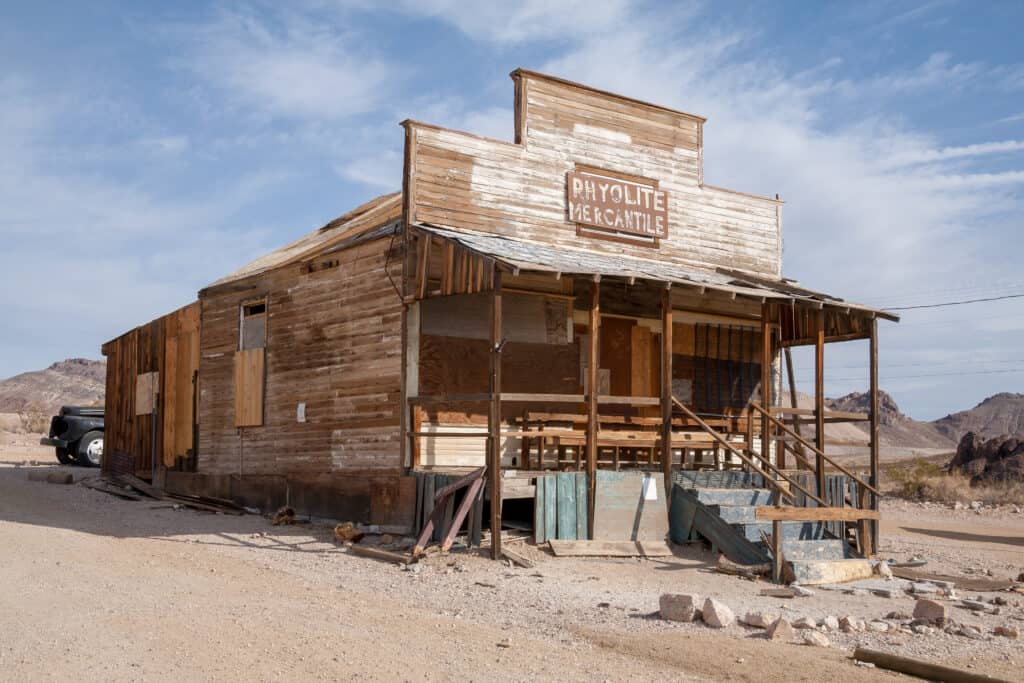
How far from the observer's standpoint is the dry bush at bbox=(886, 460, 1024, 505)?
27672 mm

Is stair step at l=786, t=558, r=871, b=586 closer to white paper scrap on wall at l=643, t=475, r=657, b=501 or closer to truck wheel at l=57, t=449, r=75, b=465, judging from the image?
white paper scrap on wall at l=643, t=475, r=657, b=501

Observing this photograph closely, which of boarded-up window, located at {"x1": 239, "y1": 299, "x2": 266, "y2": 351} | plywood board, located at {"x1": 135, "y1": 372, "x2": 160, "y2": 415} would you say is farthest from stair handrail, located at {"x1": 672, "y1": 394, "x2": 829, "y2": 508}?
plywood board, located at {"x1": 135, "y1": 372, "x2": 160, "y2": 415}

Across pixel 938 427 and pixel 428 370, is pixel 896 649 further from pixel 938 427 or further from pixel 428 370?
pixel 938 427

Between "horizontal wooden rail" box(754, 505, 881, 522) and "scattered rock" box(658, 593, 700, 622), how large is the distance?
268 centimetres

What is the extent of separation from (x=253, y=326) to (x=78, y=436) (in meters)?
11.0

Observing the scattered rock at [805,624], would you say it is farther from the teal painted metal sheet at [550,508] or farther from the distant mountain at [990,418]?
→ the distant mountain at [990,418]

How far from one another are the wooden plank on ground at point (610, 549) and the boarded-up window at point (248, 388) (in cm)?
665

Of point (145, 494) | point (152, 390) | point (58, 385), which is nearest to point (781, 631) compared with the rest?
point (145, 494)

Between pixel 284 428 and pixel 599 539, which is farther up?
pixel 284 428

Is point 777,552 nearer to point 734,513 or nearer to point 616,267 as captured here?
point 734,513

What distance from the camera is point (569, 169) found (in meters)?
16.7

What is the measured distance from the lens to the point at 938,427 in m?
99.4

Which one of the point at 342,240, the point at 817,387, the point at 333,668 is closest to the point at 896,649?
the point at 333,668

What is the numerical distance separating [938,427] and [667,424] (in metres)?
93.6
